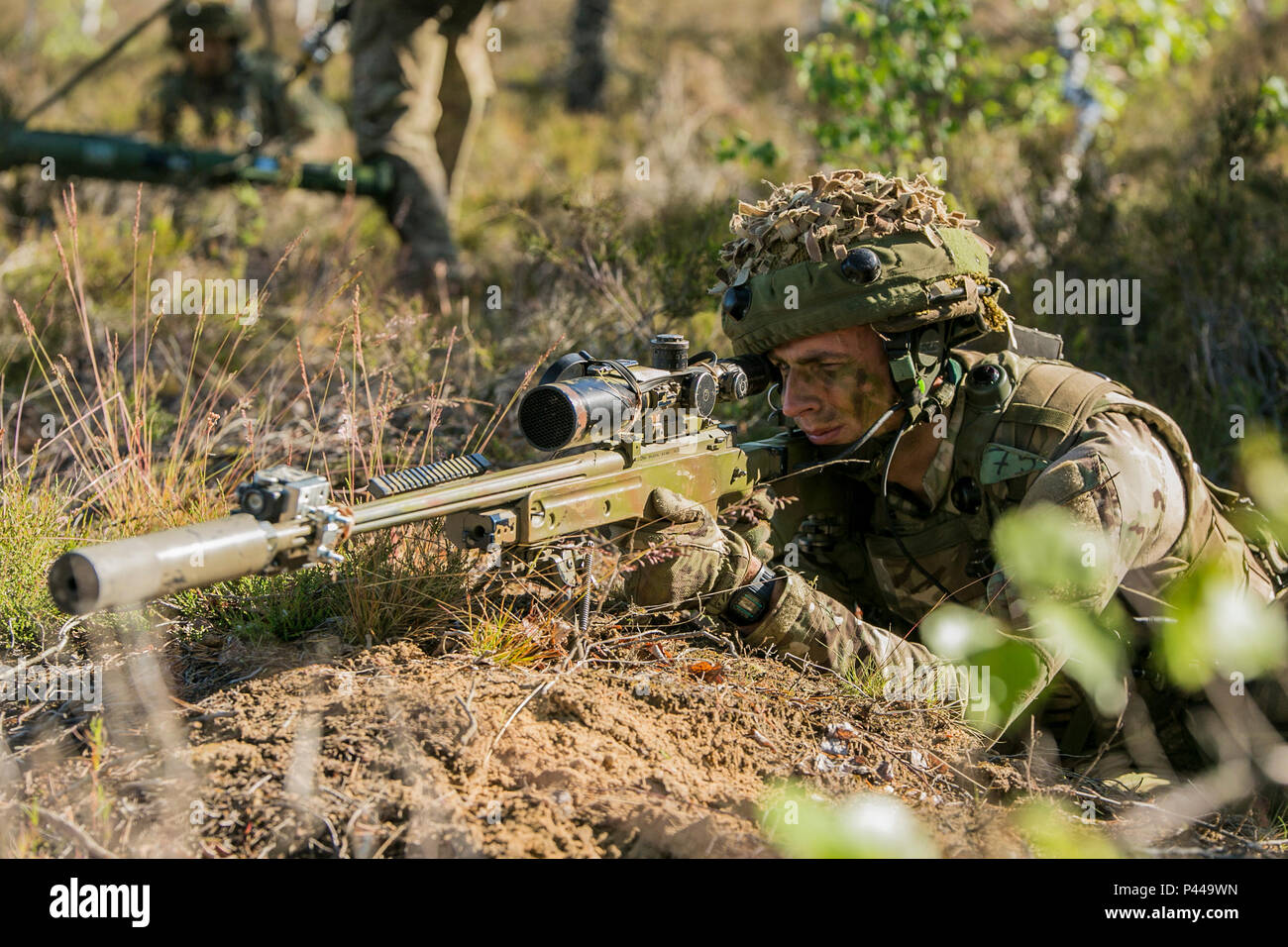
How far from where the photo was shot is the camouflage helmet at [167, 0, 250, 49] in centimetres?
1084

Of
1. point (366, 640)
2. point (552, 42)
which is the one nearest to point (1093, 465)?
point (366, 640)

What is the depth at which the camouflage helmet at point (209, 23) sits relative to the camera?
35.6 feet

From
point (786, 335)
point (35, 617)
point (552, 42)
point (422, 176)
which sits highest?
point (552, 42)

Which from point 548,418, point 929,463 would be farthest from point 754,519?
point 548,418

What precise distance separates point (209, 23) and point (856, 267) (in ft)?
30.9

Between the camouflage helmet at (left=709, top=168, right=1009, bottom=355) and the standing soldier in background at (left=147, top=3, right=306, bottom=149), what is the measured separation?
815 cm

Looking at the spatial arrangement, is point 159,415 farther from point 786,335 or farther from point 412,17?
point 412,17

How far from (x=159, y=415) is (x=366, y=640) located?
90.2 inches

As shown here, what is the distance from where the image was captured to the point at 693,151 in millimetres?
12711

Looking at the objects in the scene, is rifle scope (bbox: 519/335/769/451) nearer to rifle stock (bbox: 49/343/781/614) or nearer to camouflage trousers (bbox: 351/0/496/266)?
rifle stock (bbox: 49/343/781/614)

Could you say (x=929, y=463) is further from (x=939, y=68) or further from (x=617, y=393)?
(x=939, y=68)

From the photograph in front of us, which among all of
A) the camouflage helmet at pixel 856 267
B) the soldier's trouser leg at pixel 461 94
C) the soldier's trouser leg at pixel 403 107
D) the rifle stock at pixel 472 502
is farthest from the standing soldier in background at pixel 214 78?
the rifle stock at pixel 472 502

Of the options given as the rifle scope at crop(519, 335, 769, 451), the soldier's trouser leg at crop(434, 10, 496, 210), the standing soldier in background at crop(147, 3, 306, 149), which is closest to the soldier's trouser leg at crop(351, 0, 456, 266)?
the soldier's trouser leg at crop(434, 10, 496, 210)

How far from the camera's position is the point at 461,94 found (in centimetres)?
861
